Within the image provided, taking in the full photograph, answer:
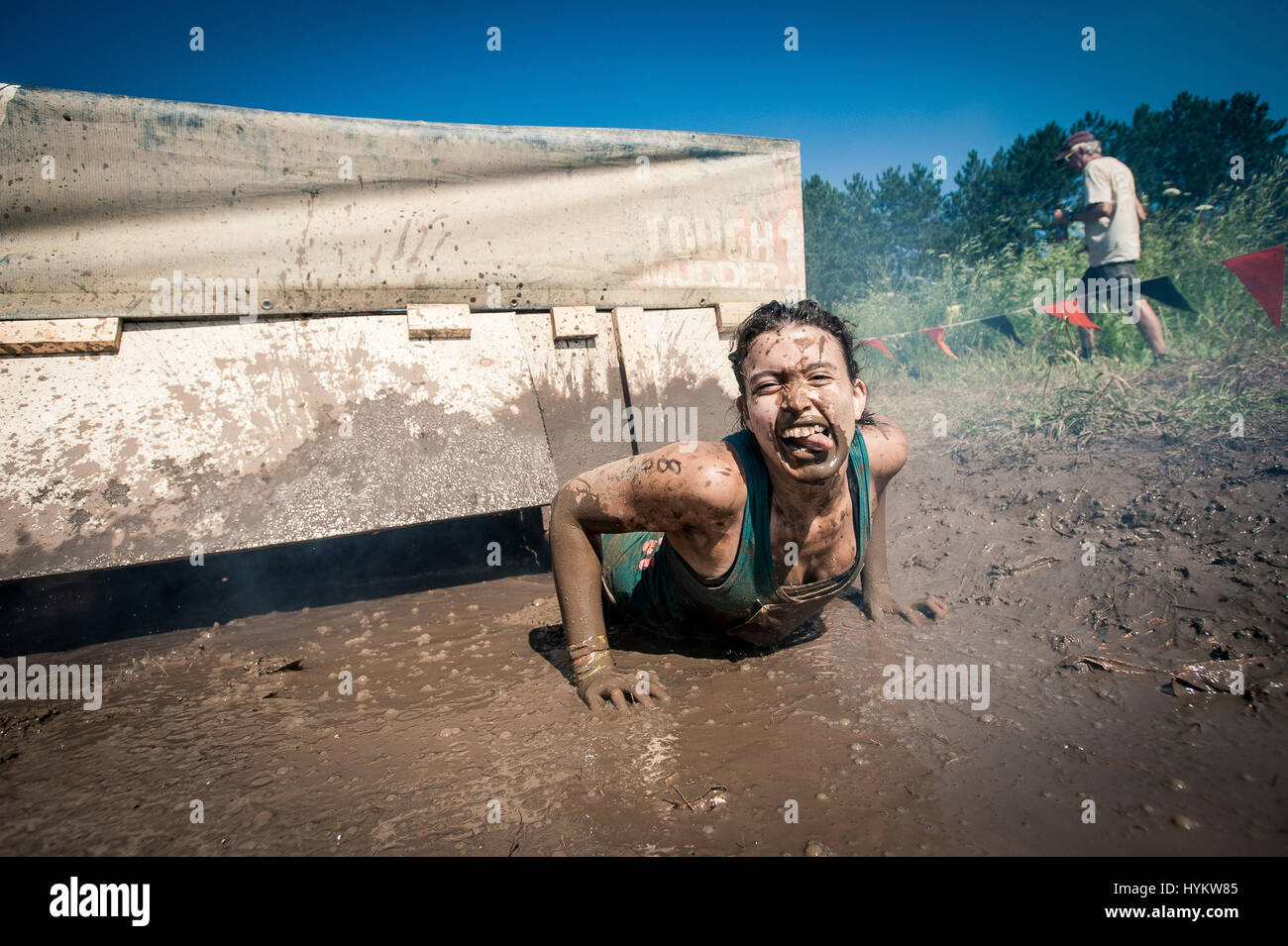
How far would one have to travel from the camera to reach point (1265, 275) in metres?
4.70

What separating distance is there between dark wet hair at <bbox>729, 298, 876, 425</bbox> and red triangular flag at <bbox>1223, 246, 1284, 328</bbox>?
15.0ft

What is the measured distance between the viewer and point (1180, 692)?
72.1 inches

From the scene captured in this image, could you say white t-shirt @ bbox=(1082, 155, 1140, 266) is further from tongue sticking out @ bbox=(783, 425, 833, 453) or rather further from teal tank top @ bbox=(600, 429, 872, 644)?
tongue sticking out @ bbox=(783, 425, 833, 453)

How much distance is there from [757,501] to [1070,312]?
16.8 ft

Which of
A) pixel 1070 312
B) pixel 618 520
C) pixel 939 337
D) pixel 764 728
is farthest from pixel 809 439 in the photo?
pixel 939 337

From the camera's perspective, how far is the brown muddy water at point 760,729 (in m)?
1.45

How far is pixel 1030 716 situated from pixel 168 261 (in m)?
3.99

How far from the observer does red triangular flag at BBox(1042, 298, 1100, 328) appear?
5.44 m

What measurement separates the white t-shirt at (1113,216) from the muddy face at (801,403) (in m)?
5.13

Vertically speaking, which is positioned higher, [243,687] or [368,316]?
[368,316]

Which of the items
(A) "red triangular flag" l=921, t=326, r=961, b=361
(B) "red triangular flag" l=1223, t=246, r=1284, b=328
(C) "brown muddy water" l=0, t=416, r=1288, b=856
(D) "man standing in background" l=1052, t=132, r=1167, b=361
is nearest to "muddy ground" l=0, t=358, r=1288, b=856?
(C) "brown muddy water" l=0, t=416, r=1288, b=856
